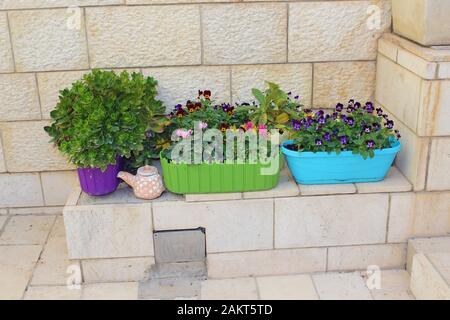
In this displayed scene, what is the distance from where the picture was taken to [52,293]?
11.4 ft

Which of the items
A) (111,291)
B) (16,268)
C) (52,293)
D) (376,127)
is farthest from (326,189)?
(16,268)

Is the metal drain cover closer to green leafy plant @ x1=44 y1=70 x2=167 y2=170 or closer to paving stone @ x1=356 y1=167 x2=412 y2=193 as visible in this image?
green leafy plant @ x1=44 y1=70 x2=167 y2=170

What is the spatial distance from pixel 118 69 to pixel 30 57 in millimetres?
581

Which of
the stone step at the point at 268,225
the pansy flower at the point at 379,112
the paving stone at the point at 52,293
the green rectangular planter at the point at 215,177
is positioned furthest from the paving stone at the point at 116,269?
the pansy flower at the point at 379,112

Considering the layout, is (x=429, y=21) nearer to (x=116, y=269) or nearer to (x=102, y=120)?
(x=102, y=120)

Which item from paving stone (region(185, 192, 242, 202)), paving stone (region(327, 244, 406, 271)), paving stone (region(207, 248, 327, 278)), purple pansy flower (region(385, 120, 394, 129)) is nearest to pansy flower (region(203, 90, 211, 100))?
paving stone (region(185, 192, 242, 202))

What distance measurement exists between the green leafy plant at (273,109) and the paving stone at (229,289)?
0.97 metres

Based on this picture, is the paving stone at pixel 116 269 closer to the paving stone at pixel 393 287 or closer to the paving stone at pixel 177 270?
the paving stone at pixel 177 270

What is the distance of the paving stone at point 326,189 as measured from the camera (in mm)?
3500

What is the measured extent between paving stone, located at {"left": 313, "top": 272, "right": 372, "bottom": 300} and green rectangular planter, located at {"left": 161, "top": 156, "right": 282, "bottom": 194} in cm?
67

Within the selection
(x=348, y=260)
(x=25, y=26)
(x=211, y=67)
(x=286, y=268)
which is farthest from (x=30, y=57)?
(x=348, y=260)

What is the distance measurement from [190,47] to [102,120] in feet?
2.80

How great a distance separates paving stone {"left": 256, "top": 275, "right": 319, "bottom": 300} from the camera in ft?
11.2

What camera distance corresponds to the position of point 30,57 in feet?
12.7
